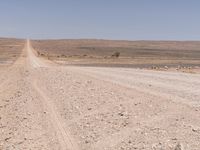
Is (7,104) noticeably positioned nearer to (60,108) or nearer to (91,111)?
(60,108)

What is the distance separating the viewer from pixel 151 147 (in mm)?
8883

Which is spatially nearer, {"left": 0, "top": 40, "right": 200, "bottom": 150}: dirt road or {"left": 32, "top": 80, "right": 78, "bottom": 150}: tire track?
{"left": 0, "top": 40, "right": 200, "bottom": 150}: dirt road

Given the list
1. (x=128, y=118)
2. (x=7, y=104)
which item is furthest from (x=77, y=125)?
(x=7, y=104)

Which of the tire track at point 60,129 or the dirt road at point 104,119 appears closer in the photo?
the dirt road at point 104,119

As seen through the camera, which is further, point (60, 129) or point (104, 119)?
point (104, 119)

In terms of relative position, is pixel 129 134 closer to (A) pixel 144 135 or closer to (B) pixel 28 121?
(A) pixel 144 135

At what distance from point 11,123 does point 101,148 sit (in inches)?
178

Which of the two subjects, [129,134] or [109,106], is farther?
[109,106]

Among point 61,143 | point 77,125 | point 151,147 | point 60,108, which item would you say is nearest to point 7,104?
point 60,108

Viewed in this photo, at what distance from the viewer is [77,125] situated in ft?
38.0

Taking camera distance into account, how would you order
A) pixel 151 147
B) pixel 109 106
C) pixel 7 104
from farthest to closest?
pixel 7 104 → pixel 109 106 → pixel 151 147

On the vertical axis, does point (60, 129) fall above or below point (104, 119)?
below

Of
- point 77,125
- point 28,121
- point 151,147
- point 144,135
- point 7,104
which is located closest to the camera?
point 151,147

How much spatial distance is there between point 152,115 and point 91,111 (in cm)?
214
